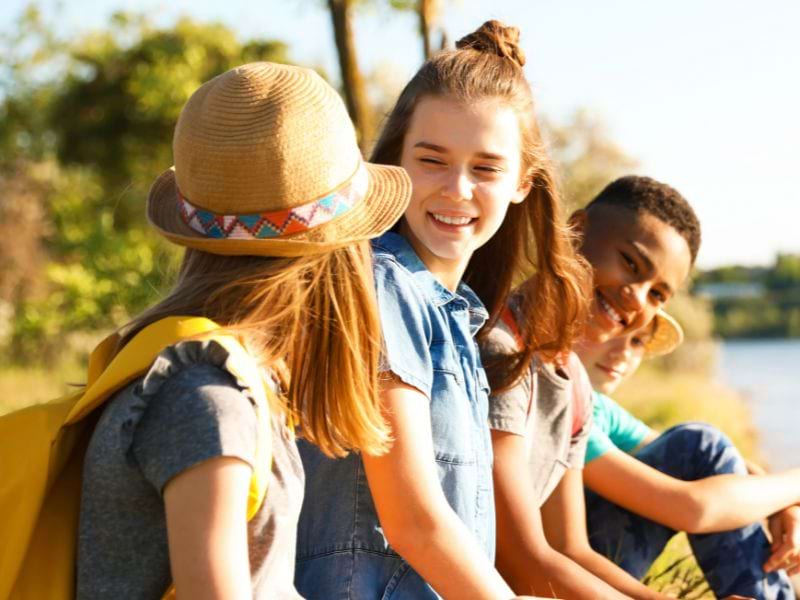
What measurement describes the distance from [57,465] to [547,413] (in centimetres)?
141

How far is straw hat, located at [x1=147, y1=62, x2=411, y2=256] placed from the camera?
76.6 inches

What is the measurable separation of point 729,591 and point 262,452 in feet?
6.41

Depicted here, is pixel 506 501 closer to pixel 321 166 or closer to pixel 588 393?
pixel 588 393

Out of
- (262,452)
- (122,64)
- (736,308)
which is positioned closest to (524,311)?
(262,452)

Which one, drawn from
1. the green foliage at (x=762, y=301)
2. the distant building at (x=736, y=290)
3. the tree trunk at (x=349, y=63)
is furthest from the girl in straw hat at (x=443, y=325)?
the green foliage at (x=762, y=301)

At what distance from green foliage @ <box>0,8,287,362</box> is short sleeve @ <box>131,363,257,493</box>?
11.2 m

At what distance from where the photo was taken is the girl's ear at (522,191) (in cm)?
279

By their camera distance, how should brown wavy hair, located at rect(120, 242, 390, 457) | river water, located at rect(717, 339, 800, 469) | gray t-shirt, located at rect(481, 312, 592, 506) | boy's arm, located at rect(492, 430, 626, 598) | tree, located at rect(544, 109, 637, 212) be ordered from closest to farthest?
brown wavy hair, located at rect(120, 242, 390, 457) → boy's arm, located at rect(492, 430, 626, 598) → gray t-shirt, located at rect(481, 312, 592, 506) → river water, located at rect(717, 339, 800, 469) → tree, located at rect(544, 109, 637, 212)

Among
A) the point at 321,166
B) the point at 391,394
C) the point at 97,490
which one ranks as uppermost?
the point at 321,166

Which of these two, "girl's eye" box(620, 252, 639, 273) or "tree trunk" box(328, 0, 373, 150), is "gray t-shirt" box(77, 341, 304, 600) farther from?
"tree trunk" box(328, 0, 373, 150)

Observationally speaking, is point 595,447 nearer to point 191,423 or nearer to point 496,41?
point 496,41

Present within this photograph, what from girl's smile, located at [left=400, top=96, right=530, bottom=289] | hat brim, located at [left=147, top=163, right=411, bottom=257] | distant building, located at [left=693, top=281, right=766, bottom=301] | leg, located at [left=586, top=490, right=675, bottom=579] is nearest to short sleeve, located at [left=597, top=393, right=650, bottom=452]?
leg, located at [left=586, top=490, right=675, bottom=579]

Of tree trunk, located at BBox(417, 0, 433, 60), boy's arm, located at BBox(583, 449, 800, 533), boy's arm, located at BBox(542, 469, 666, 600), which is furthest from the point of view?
tree trunk, located at BBox(417, 0, 433, 60)

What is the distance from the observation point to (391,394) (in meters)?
2.21
